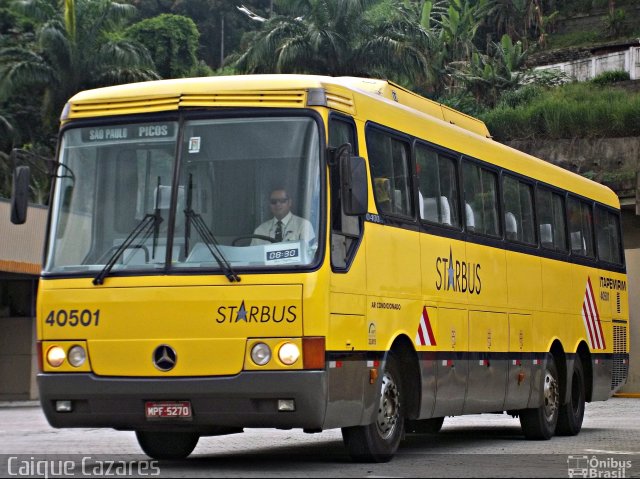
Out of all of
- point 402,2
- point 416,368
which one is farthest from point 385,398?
point 402,2

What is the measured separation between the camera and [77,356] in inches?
471

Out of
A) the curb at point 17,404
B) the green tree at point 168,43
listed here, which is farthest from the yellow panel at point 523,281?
the green tree at point 168,43

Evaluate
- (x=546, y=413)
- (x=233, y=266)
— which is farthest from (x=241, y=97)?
(x=546, y=413)

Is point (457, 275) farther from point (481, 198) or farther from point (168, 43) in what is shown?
point (168, 43)

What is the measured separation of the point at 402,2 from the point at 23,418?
143 ft

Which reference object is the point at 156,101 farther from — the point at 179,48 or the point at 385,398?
the point at 179,48

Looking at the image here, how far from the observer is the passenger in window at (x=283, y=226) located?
11664 mm

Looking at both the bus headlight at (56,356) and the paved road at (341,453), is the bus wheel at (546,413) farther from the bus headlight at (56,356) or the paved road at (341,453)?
the bus headlight at (56,356)

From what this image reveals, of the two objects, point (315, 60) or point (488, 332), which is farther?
point (315, 60)

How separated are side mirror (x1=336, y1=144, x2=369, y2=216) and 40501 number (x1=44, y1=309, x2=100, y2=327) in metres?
2.26

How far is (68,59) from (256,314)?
46463mm

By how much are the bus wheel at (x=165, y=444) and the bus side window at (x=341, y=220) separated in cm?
285

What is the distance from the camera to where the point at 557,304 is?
18.4 meters

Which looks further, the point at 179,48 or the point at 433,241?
the point at 179,48
